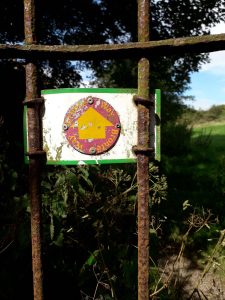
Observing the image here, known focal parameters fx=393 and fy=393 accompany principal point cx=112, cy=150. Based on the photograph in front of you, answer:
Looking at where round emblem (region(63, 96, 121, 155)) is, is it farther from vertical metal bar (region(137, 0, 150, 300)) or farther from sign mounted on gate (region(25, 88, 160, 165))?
vertical metal bar (region(137, 0, 150, 300))

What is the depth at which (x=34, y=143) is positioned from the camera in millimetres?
1662

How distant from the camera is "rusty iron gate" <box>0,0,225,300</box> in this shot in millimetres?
1621

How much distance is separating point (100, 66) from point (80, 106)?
7.02m

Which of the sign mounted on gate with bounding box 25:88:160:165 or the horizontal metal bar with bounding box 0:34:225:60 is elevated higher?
the horizontal metal bar with bounding box 0:34:225:60

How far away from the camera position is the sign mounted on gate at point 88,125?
164cm

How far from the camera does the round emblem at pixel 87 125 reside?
1.64m

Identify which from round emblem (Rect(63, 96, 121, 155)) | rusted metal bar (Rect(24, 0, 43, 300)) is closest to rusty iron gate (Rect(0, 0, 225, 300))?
rusted metal bar (Rect(24, 0, 43, 300))

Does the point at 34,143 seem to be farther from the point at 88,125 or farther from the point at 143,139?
the point at 143,139

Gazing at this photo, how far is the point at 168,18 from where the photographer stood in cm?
742

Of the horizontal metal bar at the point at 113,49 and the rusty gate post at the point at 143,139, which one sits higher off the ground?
the horizontal metal bar at the point at 113,49

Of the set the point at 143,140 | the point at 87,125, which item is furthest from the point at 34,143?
the point at 143,140

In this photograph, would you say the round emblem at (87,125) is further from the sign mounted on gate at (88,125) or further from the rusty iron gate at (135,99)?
the rusty iron gate at (135,99)

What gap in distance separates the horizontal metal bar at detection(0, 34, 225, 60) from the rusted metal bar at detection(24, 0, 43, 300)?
0.05m

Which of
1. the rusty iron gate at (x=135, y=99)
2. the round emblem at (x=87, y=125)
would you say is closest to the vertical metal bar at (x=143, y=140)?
the rusty iron gate at (x=135, y=99)
